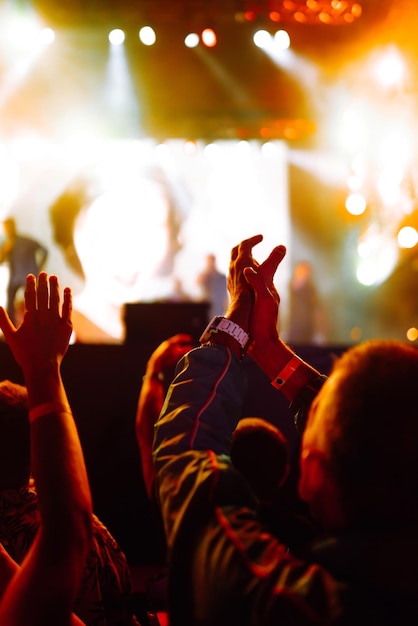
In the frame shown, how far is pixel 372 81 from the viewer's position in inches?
333

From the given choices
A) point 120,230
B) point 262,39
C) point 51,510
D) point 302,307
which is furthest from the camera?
point 302,307

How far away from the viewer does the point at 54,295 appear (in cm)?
107

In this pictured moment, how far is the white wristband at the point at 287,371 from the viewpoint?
4.21ft

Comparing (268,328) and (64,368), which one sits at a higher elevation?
(268,328)

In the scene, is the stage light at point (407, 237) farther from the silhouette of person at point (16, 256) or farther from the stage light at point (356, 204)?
the silhouette of person at point (16, 256)

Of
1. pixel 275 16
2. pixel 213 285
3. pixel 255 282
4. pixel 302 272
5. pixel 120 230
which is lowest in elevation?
pixel 255 282

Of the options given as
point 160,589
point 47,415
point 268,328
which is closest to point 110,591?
point 47,415

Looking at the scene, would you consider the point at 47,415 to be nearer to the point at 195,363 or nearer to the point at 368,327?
the point at 195,363

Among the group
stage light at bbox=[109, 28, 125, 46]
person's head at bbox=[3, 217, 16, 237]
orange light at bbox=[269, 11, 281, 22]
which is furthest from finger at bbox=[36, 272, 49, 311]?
person's head at bbox=[3, 217, 16, 237]

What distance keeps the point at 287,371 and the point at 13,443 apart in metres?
0.65

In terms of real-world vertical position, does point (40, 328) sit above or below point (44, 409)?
Result: above

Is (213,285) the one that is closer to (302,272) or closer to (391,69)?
(302,272)

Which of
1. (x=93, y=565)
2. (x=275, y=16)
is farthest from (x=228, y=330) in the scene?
(x=275, y=16)

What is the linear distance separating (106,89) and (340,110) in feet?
11.5
